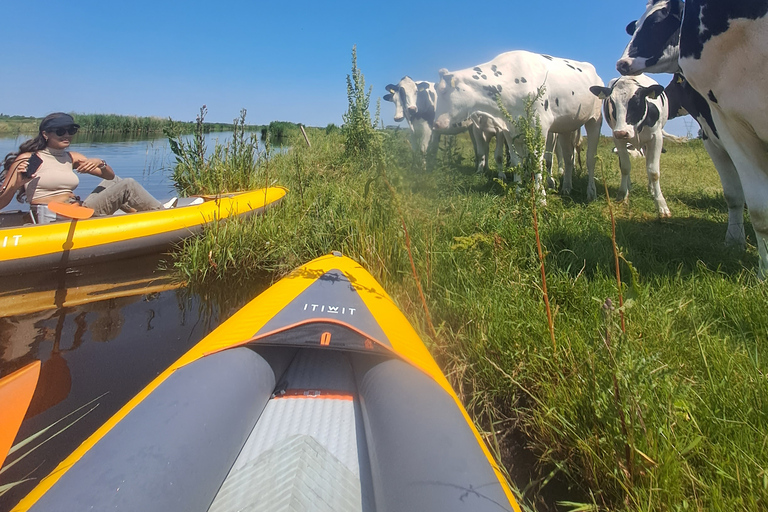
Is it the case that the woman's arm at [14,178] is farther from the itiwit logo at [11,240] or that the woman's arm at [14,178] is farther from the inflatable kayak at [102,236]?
the itiwit logo at [11,240]

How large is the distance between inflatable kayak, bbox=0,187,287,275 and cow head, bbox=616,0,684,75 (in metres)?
4.07

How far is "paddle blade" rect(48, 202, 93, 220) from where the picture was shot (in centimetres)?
414

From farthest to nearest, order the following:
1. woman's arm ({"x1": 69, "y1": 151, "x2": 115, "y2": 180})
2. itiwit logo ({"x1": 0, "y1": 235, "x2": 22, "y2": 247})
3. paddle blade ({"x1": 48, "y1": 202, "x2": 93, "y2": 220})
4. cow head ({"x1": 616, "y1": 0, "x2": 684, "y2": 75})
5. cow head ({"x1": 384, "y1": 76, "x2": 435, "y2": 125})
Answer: cow head ({"x1": 384, "y1": 76, "x2": 435, "y2": 125}) < woman's arm ({"x1": 69, "y1": 151, "x2": 115, "y2": 180}) < paddle blade ({"x1": 48, "y1": 202, "x2": 93, "y2": 220}) < itiwit logo ({"x1": 0, "y1": 235, "x2": 22, "y2": 247}) < cow head ({"x1": 616, "y1": 0, "x2": 684, "y2": 75})

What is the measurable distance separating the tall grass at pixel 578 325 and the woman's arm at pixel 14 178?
1.81 m

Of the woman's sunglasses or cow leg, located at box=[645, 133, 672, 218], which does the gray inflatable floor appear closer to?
the woman's sunglasses

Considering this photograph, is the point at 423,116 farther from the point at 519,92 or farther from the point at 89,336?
the point at 89,336

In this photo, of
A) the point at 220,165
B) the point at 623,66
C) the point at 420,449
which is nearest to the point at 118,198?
the point at 220,165

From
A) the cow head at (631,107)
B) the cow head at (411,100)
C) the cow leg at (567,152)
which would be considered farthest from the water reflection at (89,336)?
the cow head at (411,100)

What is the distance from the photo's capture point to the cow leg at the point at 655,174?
496 cm

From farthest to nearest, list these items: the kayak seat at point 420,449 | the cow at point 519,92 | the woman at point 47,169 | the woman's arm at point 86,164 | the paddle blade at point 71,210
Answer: the cow at point 519,92, the woman's arm at point 86,164, the woman at point 47,169, the paddle blade at point 71,210, the kayak seat at point 420,449

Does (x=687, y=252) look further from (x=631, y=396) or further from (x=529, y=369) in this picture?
(x=631, y=396)

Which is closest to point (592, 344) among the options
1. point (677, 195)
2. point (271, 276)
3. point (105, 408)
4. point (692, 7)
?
point (692, 7)

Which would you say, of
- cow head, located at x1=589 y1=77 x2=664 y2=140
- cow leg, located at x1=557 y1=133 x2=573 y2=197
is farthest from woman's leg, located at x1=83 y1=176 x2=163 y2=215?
cow leg, located at x1=557 y1=133 x2=573 y2=197

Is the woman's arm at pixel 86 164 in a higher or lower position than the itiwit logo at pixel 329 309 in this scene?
higher
